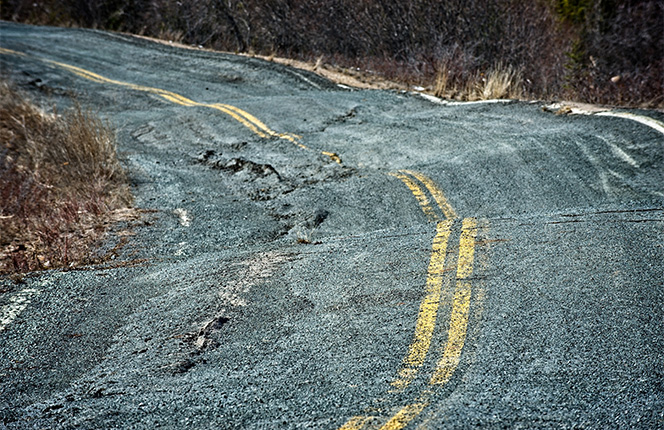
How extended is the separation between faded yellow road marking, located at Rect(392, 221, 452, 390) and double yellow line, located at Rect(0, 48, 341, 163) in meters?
3.42

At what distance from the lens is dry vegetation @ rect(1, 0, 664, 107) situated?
1213cm

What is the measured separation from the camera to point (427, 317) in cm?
422

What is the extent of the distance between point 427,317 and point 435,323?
0.11 metres

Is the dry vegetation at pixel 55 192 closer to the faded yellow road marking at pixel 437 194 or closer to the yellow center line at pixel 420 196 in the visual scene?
the yellow center line at pixel 420 196

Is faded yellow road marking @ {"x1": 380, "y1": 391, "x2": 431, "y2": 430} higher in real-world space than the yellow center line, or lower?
lower

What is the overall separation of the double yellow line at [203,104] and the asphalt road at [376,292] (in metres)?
0.31

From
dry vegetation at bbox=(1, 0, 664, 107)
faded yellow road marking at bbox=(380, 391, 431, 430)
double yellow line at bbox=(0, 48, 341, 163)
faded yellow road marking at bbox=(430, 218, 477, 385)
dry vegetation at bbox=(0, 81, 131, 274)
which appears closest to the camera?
faded yellow road marking at bbox=(380, 391, 431, 430)

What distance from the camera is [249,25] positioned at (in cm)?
1927

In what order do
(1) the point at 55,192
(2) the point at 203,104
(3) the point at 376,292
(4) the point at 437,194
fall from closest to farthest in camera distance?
(3) the point at 376,292
(4) the point at 437,194
(1) the point at 55,192
(2) the point at 203,104

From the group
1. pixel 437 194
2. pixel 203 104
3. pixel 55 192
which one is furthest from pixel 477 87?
pixel 55 192

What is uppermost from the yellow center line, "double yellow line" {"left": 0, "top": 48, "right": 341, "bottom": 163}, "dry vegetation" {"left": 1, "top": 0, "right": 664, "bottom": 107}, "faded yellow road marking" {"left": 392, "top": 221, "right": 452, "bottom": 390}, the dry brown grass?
"dry vegetation" {"left": 1, "top": 0, "right": 664, "bottom": 107}

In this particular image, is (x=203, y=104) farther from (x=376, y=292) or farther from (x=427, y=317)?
(x=427, y=317)

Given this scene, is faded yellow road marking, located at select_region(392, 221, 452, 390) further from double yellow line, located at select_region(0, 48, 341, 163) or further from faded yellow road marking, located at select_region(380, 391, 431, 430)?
double yellow line, located at select_region(0, 48, 341, 163)

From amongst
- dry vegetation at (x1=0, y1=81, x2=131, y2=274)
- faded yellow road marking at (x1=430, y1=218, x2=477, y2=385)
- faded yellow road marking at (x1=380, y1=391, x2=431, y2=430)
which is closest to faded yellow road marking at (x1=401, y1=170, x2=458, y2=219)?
faded yellow road marking at (x1=430, y1=218, x2=477, y2=385)
